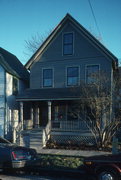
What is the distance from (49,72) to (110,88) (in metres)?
6.60

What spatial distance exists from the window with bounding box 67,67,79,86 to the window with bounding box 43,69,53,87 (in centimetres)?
160

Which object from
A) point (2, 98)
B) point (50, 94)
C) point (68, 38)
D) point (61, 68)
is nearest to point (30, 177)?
point (50, 94)

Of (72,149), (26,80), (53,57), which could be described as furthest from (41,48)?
(72,149)

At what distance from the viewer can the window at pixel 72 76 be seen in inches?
814

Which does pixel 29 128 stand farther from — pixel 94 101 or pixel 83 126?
pixel 94 101

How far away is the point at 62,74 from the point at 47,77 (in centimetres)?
146

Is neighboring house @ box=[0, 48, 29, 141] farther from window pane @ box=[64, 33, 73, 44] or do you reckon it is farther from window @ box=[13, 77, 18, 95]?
window pane @ box=[64, 33, 73, 44]

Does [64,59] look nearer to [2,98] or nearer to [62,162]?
[2,98]

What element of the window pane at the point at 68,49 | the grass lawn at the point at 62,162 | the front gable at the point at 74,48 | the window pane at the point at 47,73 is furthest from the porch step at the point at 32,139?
the window pane at the point at 68,49

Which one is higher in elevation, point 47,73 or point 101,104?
point 47,73

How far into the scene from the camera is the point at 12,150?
378 inches

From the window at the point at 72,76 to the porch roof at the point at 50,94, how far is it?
754 mm

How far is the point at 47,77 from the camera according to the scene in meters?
21.6

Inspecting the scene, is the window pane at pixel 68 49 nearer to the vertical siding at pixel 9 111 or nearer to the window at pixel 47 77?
the window at pixel 47 77
